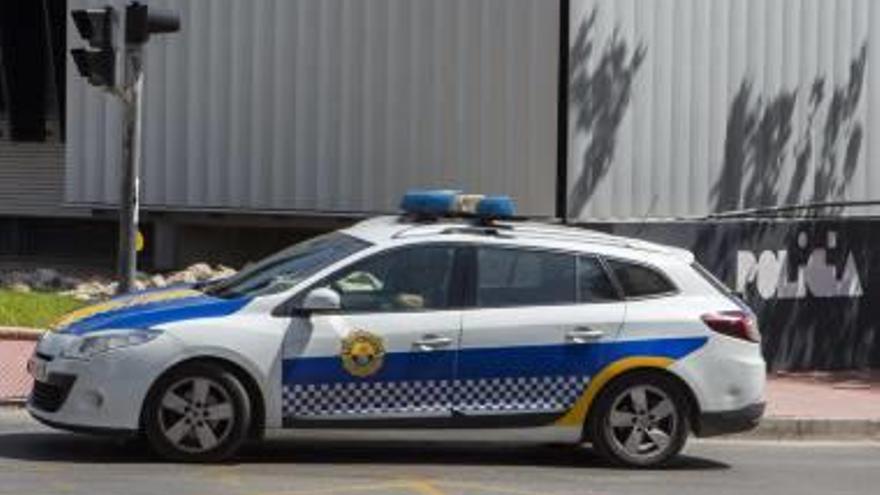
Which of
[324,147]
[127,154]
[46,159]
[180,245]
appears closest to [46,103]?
[46,159]

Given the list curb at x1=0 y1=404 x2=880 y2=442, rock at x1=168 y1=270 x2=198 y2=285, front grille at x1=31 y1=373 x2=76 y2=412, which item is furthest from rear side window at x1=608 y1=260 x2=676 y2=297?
rock at x1=168 y1=270 x2=198 y2=285

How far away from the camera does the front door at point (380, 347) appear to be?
398 inches

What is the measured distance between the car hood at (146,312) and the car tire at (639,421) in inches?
95.1

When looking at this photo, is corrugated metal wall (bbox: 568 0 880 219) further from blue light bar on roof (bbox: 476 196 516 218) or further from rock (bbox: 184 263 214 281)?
blue light bar on roof (bbox: 476 196 516 218)

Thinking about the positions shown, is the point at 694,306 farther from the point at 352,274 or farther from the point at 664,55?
the point at 664,55

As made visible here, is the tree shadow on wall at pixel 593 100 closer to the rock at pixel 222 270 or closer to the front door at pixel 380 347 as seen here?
the rock at pixel 222 270

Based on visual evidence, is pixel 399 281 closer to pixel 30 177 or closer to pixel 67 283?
pixel 67 283

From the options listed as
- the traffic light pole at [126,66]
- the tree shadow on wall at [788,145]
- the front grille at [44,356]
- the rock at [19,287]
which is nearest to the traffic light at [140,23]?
the traffic light pole at [126,66]

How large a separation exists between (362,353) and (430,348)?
435mm

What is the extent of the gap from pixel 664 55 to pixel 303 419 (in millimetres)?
10121

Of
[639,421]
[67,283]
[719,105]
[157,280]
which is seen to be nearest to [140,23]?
[639,421]

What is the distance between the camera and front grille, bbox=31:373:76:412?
9.88m

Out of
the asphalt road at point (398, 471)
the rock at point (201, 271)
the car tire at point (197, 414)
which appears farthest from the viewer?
the rock at point (201, 271)

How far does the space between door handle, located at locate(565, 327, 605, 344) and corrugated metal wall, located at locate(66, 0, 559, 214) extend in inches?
328
